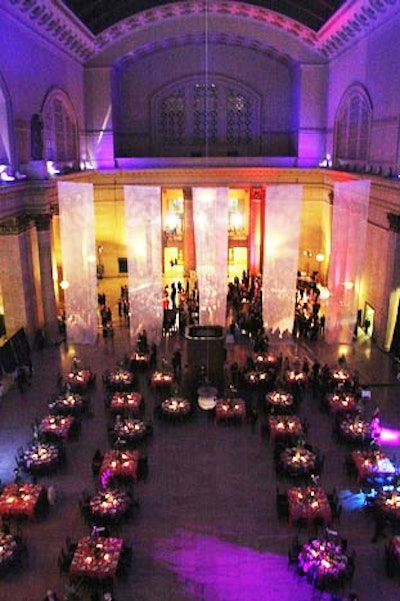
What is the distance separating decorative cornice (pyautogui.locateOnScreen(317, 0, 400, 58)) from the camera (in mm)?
18375

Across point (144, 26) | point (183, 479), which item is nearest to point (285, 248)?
point (183, 479)

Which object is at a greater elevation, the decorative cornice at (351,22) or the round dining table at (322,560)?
the decorative cornice at (351,22)

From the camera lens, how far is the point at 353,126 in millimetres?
23188

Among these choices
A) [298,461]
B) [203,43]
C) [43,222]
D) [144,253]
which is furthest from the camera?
[203,43]

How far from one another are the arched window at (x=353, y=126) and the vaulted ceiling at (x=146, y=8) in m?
3.39

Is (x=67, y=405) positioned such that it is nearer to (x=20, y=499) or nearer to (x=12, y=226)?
Result: (x=20, y=499)

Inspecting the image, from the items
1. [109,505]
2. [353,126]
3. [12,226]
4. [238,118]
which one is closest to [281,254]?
[353,126]

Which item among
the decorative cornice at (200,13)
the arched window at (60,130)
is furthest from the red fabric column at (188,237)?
the decorative cornice at (200,13)

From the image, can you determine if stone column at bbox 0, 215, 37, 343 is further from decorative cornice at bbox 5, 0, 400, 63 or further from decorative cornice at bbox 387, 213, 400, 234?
decorative cornice at bbox 387, 213, 400, 234

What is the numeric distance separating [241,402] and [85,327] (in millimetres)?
7115

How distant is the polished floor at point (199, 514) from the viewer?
32.3 feet

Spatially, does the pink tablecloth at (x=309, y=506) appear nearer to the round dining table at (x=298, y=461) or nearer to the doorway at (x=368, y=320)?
the round dining table at (x=298, y=461)

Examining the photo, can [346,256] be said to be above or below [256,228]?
above

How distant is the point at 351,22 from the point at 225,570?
62.3 ft
